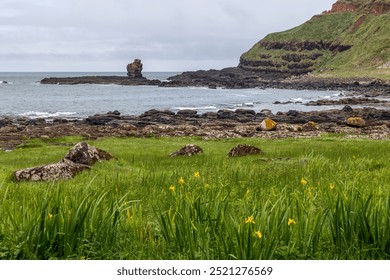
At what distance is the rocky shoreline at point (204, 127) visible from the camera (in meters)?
42.1

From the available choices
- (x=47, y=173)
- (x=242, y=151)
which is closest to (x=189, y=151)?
(x=242, y=151)

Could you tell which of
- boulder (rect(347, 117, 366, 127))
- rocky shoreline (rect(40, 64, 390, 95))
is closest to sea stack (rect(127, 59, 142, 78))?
rocky shoreline (rect(40, 64, 390, 95))

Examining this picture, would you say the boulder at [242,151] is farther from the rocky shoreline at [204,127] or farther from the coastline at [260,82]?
the coastline at [260,82]

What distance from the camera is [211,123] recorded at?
52.2 metres

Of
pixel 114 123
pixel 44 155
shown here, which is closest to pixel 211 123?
pixel 114 123

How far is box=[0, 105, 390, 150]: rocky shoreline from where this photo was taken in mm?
42062

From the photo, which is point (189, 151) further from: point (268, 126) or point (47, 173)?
point (268, 126)

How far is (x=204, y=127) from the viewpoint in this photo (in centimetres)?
4872

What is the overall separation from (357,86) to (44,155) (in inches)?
4229

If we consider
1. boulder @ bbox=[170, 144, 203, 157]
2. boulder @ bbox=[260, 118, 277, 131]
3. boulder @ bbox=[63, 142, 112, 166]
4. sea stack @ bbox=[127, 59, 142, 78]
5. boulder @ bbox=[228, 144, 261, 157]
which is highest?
sea stack @ bbox=[127, 59, 142, 78]

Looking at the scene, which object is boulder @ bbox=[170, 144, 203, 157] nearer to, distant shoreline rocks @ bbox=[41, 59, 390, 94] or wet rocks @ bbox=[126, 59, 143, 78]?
distant shoreline rocks @ bbox=[41, 59, 390, 94]
